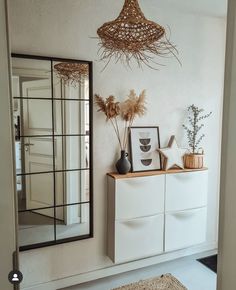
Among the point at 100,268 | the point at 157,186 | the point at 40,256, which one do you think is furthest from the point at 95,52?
the point at 100,268

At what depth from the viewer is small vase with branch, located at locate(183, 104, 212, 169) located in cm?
288

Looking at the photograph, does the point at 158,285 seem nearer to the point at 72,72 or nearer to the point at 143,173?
the point at 143,173

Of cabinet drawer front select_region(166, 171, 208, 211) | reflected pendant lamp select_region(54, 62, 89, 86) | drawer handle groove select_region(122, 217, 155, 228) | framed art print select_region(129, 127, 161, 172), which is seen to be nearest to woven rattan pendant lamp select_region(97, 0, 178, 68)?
reflected pendant lamp select_region(54, 62, 89, 86)

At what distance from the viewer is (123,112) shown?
8.54ft

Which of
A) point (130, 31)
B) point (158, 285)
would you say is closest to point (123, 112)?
point (130, 31)

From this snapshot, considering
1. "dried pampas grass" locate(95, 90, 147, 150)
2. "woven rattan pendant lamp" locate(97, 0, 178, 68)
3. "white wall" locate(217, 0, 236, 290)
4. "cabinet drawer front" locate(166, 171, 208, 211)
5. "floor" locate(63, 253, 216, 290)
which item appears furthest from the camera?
"cabinet drawer front" locate(166, 171, 208, 211)

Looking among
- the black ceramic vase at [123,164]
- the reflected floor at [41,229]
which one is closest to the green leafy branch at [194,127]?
the black ceramic vase at [123,164]

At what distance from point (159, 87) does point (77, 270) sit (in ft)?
6.47

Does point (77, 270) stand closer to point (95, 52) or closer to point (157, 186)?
point (157, 186)

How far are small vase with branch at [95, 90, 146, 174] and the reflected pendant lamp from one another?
0.71ft

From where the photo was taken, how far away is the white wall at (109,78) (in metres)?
2.27

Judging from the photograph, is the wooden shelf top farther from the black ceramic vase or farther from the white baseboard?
the white baseboard

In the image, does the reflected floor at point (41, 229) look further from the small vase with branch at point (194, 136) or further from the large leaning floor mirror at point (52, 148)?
the small vase with branch at point (194, 136)

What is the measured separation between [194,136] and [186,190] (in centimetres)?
60
